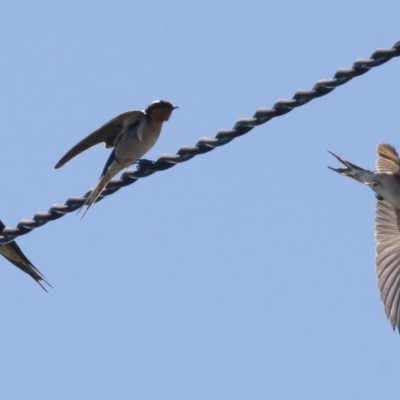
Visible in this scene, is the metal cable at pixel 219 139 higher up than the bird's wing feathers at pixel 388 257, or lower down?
lower down

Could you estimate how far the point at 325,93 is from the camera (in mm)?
5832

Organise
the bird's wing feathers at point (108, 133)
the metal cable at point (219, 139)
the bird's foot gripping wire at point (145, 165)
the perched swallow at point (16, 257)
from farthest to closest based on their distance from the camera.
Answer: the perched swallow at point (16, 257), the bird's wing feathers at point (108, 133), the bird's foot gripping wire at point (145, 165), the metal cable at point (219, 139)

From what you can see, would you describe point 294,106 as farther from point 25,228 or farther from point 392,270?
point 392,270

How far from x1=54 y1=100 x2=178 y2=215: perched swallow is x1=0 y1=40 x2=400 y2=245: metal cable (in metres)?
0.67

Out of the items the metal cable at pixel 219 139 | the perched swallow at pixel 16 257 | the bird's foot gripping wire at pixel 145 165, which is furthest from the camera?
the perched swallow at pixel 16 257

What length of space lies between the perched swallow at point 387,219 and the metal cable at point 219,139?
251 centimetres

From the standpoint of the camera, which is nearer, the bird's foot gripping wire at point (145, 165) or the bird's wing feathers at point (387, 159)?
the bird's foot gripping wire at point (145, 165)

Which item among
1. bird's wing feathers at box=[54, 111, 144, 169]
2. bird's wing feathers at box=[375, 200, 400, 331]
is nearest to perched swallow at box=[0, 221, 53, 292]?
bird's wing feathers at box=[54, 111, 144, 169]

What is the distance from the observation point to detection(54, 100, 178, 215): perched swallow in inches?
299

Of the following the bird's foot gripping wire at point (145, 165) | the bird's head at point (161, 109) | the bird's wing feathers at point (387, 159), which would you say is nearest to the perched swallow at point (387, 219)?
the bird's wing feathers at point (387, 159)

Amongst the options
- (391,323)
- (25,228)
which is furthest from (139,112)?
(391,323)

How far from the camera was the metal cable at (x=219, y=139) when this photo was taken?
5703 millimetres

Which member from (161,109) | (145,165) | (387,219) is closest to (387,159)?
(387,219)

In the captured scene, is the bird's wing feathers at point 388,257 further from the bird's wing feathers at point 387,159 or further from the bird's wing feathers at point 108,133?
the bird's wing feathers at point 108,133
